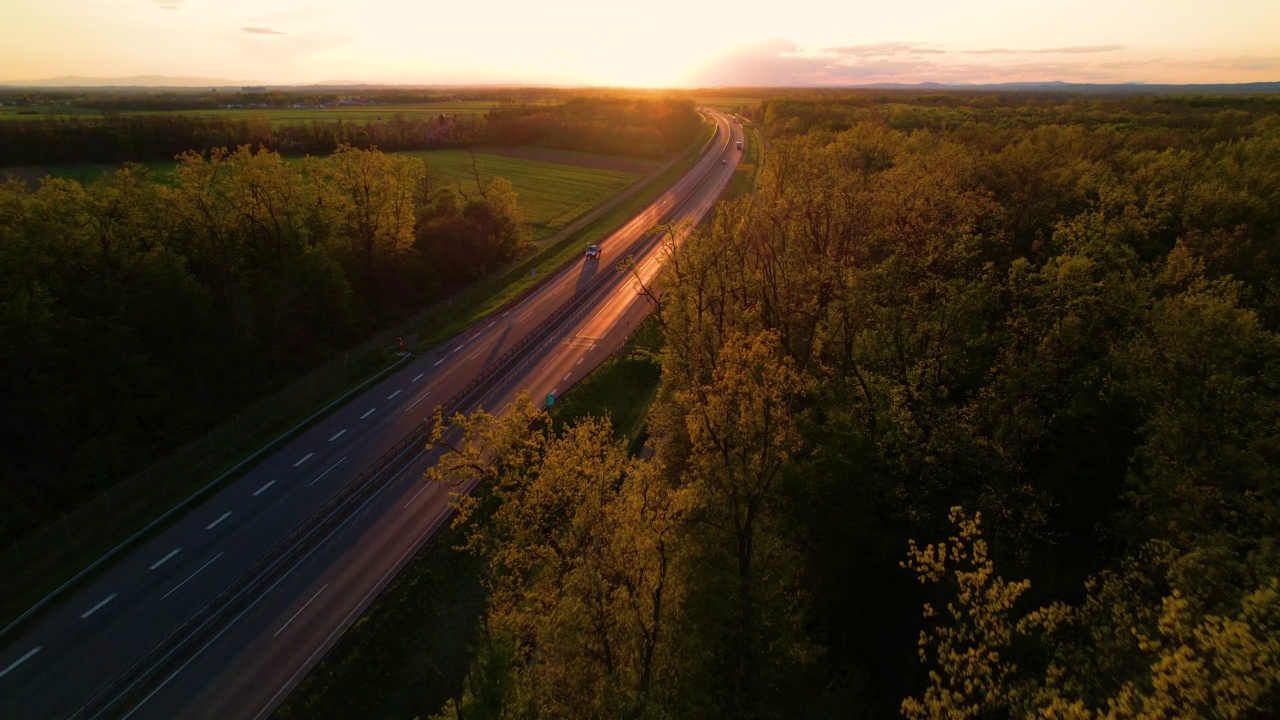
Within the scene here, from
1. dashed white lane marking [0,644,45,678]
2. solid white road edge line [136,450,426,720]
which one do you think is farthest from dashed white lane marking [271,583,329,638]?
dashed white lane marking [0,644,45,678]

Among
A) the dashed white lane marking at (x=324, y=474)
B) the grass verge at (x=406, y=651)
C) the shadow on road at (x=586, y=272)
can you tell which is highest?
the shadow on road at (x=586, y=272)

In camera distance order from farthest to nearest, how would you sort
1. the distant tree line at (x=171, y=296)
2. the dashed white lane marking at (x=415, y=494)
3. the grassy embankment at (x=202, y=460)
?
the distant tree line at (x=171, y=296), the dashed white lane marking at (x=415, y=494), the grassy embankment at (x=202, y=460)

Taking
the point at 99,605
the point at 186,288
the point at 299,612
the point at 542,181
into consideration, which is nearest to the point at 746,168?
the point at 542,181

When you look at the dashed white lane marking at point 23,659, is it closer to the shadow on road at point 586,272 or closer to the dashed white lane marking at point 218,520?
the dashed white lane marking at point 218,520

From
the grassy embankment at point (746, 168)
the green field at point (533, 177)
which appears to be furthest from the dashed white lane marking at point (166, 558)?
the grassy embankment at point (746, 168)

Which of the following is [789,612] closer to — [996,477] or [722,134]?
[996,477]

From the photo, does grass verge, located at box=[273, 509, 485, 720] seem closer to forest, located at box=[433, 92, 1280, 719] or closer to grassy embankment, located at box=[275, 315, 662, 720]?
grassy embankment, located at box=[275, 315, 662, 720]

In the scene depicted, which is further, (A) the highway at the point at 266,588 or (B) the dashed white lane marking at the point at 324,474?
(B) the dashed white lane marking at the point at 324,474

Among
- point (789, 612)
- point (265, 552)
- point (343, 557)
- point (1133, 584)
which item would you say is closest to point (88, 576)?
point (265, 552)
